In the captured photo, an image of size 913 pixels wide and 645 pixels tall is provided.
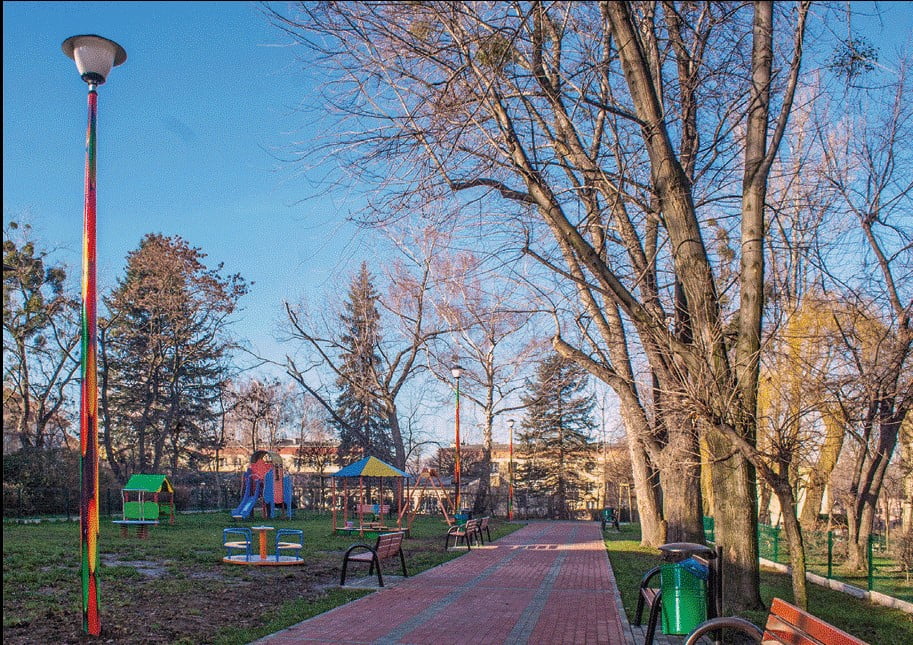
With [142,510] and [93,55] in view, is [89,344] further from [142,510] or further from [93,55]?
[142,510]

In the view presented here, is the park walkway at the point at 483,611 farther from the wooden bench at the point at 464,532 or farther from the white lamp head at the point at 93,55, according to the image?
the white lamp head at the point at 93,55

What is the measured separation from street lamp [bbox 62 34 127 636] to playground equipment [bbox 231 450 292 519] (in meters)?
25.8

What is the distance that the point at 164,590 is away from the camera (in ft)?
37.8

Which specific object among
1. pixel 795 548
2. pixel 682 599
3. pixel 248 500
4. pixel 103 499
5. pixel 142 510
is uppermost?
pixel 795 548

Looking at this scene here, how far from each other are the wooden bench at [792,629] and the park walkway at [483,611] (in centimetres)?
324

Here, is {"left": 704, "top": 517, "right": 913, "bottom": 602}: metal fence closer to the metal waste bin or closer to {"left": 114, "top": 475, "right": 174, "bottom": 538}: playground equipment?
the metal waste bin

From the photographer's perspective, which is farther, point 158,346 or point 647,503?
point 158,346

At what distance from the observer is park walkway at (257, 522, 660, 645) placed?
875 cm

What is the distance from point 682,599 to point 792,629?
2721 mm

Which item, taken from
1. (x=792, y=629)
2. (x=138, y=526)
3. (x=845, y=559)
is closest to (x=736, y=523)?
(x=792, y=629)

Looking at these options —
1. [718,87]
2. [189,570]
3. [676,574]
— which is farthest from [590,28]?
[189,570]

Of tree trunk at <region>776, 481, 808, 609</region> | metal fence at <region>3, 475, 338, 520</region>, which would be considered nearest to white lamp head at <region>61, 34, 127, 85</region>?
tree trunk at <region>776, 481, 808, 609</region>

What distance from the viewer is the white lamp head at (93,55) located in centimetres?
828

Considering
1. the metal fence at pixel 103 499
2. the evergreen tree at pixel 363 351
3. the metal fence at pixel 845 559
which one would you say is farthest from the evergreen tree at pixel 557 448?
the metal fence at pixel 845 559
